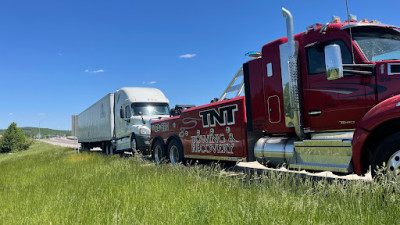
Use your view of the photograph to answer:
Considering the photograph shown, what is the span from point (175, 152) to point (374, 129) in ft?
22.0

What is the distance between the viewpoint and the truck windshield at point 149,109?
49.8 feet

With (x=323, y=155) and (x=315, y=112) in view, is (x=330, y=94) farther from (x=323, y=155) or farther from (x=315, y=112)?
(x=323, y=155)

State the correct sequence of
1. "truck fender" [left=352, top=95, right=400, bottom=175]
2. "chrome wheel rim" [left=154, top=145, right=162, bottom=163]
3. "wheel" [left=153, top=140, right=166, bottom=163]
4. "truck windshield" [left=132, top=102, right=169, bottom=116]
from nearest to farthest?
1. "truck fender" [left=352, top=95, right=400, bottom=175]
2. "wheel" [left=153, top=140, right=166, bottom=163]
3. "chrome wheel rim" [left=154, top=145, right=162, bottom=163]
4. "truck windshield" [left=132, top=102, right=169, bottom=116]

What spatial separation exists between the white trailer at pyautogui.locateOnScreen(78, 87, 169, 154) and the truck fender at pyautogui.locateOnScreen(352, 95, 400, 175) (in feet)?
34.9

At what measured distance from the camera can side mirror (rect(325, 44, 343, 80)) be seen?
175 inches

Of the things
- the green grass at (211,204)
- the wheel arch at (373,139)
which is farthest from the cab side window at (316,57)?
the green grass at (211,204)

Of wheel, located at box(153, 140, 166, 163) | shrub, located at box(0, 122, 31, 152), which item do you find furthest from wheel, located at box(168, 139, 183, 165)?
shrub, located at box(0, 122, 31, 152)

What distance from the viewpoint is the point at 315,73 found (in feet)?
18.3

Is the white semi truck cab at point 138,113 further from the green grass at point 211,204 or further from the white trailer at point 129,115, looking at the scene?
the green grass at point 211,204

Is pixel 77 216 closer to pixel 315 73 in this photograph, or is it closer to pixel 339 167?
pixel 339 167

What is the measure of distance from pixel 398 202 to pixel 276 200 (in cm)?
130

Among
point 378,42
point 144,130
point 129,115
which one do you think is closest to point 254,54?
point 378,42

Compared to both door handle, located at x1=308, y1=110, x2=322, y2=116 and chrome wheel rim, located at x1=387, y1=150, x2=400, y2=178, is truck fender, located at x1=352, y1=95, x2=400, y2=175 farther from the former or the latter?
door handle, located at x1=308, y1=110, x2=322, y2=116

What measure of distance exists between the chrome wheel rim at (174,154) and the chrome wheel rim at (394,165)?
262 inches
